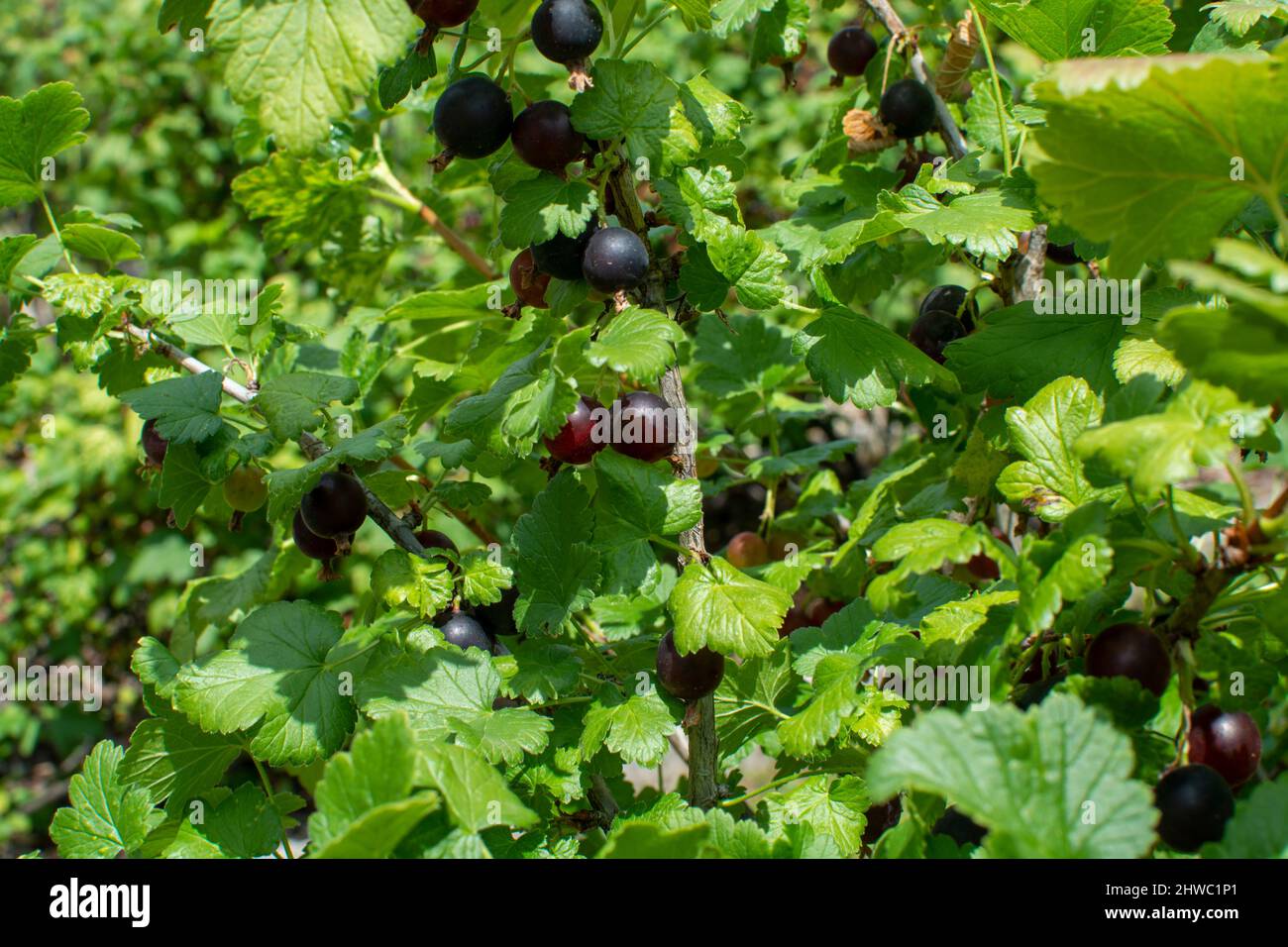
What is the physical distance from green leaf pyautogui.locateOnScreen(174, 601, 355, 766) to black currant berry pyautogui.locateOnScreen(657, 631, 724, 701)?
0.29 meters

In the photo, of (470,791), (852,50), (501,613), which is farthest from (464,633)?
(852,50)

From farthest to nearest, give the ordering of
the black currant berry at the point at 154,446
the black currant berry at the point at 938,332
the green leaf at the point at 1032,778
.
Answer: the black currant berry at the point at 938,332, the black currant berry at the point at 154,446, the green leaf at the point at 1032,778

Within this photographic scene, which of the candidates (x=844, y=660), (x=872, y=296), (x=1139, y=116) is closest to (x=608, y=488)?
(x=844, y=660)

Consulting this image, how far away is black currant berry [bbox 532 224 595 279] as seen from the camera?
3.14ft

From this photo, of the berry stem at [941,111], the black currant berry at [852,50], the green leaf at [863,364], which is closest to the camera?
the green leaf at [863,364]

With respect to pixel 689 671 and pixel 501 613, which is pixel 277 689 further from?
pixel 689 671

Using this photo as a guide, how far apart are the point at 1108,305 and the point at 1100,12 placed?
29 cm

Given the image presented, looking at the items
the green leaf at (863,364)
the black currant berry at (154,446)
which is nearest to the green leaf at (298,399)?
the black currant berry at (154,446)

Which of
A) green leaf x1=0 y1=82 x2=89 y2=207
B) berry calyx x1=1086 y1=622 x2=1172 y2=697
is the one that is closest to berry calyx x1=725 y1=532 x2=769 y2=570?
berry calyx x1=1086 y1=622 x2=1172 y2=697

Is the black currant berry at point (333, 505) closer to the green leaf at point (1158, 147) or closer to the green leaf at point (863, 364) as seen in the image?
the green leaf at point (863, 364)

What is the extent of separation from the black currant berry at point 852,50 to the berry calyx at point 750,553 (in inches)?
27.0

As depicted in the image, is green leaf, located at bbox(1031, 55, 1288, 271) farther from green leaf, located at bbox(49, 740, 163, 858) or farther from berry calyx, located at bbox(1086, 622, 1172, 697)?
green leaf, located at bbox(49, 740, 163, 858)

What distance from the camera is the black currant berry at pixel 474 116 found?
3.09 feet
